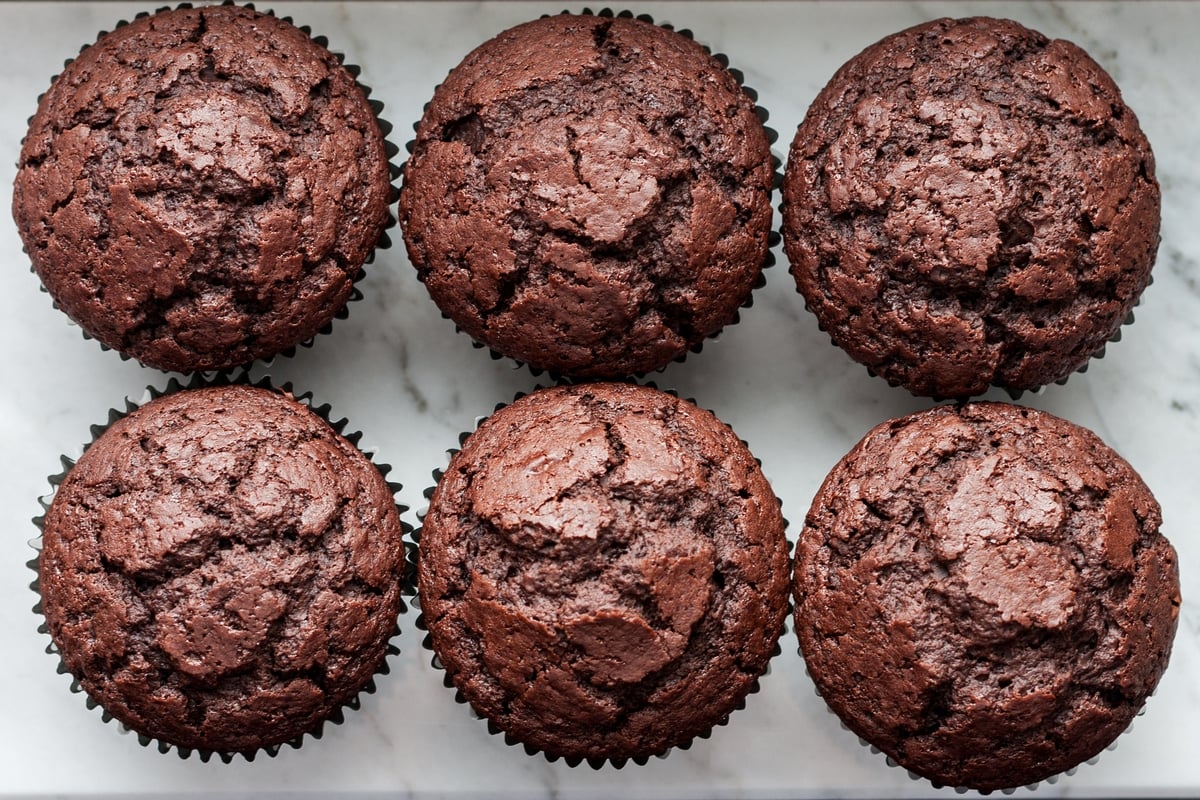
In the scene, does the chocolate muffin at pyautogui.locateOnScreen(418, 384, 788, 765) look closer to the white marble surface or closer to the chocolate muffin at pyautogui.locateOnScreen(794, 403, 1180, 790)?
the chocolate muffin at pyautogui.locateOnScreen(794, 403, 1180, 790)

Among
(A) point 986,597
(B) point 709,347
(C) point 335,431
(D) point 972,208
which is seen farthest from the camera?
(B) point 709,347

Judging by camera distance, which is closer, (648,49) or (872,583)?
(872,583)

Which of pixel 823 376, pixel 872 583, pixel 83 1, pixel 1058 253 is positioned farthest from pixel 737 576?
pixel 83 1

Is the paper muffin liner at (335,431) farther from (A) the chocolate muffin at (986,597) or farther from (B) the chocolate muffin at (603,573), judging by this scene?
(A) the chocolate muffin at (986,597)

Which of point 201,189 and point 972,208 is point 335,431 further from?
point 972,208

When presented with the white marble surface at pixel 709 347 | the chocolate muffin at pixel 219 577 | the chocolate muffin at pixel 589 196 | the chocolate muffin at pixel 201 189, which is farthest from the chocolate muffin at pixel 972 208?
the chocolate muffin at pixel 219 577

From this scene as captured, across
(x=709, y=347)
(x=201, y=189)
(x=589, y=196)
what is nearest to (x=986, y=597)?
(x=709, y=347)

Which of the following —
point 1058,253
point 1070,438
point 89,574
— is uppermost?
point 1058,253

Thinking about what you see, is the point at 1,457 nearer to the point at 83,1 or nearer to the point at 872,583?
the point at 83,1
